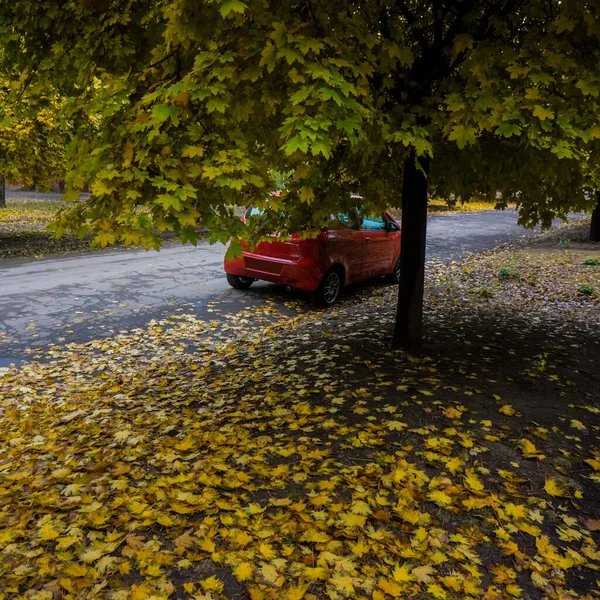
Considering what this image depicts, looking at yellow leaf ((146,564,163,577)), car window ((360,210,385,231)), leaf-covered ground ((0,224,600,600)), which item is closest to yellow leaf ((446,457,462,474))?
leaf-covered ground ((0,224,600,600))

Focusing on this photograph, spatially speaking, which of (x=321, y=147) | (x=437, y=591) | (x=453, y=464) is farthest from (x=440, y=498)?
(x=321, y=147)

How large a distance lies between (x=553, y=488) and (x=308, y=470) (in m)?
1.66

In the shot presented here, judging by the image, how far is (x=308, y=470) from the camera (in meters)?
3.62

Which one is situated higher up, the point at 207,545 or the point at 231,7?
the point at 231,7

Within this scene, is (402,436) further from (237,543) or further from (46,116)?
(46,116)

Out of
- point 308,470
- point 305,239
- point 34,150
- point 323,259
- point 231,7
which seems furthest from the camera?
point 34,150

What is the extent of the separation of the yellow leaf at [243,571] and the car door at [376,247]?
757 centimetres

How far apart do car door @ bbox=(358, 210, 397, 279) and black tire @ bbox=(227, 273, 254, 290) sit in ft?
7.63

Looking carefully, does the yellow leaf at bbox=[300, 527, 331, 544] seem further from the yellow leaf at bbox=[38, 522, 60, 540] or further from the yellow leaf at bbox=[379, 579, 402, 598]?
the yellow leaf at bbox=[38, 522, 60, 540]

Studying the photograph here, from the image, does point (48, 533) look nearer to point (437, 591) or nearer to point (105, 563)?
point (105, 563)

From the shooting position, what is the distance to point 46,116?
13.1 meters

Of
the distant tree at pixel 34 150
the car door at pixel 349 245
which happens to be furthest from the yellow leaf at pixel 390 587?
the distant tree at pixel 34 150

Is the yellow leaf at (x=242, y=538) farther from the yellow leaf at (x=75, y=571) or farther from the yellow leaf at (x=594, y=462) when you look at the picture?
the yellow leaf at (x=594, y=462)

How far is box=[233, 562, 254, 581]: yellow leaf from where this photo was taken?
8.56 ft
